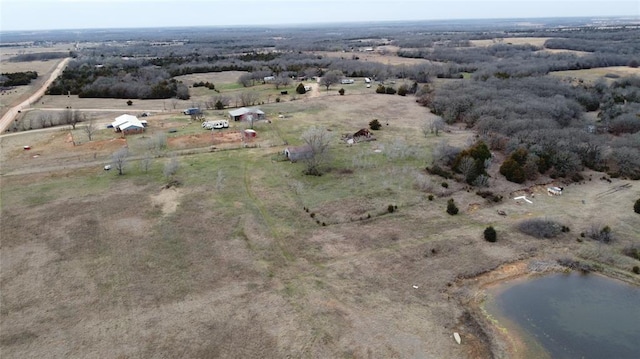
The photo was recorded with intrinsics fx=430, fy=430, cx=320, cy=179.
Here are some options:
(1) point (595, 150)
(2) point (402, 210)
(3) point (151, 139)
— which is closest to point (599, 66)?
(1) point (595, 150)

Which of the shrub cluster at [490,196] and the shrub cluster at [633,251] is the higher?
the shrub cluster at [490,196]

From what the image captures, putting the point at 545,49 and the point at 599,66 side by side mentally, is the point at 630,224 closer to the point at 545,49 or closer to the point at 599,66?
the point at 599,66

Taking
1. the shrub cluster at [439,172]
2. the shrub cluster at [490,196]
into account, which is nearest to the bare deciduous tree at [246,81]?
the shrub cluster at [439,172]

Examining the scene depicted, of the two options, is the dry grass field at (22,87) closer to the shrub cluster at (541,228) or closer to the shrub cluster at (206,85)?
the shrub cluster at (206,85)

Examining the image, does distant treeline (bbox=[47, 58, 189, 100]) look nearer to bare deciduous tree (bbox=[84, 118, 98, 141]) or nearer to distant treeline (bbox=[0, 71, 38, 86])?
distant treeline (bbox=[0, 71, 38, 86])

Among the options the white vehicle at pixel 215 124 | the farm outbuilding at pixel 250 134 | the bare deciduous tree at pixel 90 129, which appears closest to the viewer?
the bare deciduous tree at pixel 90 129

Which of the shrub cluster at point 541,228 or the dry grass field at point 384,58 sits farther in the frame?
the dry grass field at point 384,58

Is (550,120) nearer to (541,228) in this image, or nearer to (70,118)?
(541,228)
